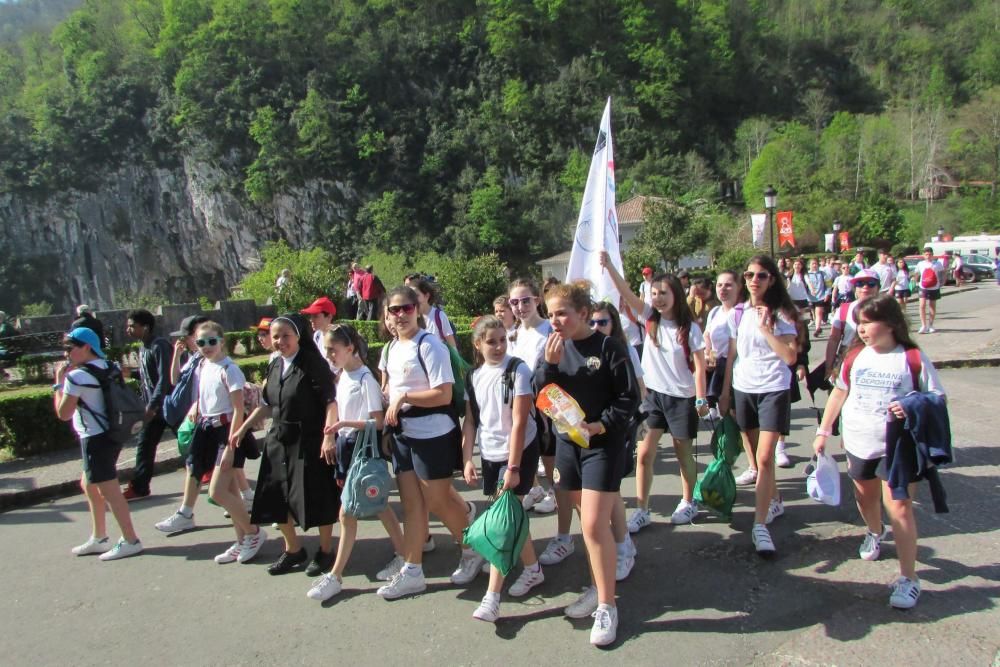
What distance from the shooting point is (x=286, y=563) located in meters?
4.24

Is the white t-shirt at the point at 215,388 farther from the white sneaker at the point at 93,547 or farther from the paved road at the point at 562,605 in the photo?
the white sneaker at the point at 93,547

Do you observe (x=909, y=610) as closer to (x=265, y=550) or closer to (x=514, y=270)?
(x=265, y=550)

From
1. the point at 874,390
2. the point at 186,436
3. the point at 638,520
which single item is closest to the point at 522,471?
the point at 638,520

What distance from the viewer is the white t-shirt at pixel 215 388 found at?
4.57m

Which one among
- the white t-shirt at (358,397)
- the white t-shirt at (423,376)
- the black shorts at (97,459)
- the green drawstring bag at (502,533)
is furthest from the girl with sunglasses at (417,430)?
the black shorts at (97,459)

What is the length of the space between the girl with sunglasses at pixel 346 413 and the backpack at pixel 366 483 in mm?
89

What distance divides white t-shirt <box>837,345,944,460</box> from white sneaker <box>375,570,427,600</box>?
7.99 ft

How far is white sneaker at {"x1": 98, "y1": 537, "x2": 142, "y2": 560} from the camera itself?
4605 mm

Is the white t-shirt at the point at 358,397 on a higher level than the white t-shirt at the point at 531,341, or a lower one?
lower

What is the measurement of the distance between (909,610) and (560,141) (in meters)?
68.5

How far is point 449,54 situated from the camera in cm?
7200

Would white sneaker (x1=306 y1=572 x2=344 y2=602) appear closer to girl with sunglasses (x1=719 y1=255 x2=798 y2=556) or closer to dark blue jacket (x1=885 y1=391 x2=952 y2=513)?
girl with sunglasses (x1=719 y1=255 x2=798 y2=556)

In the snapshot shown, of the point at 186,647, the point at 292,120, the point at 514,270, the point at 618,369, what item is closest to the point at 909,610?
the point at 618,369

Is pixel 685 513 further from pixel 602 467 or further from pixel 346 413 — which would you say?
pixel 346 413
